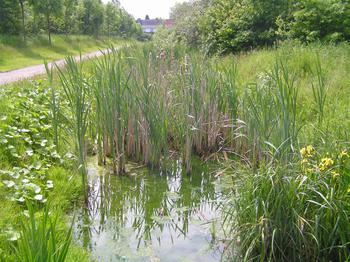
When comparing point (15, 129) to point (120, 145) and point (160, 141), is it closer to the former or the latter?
point (120, 145)

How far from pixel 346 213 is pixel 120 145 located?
2462mm

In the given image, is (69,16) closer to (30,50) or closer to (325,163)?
(30,50)

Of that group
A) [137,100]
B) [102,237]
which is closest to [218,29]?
[137,100]

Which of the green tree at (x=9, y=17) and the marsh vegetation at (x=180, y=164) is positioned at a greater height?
the green tree at (x=9, y=17)

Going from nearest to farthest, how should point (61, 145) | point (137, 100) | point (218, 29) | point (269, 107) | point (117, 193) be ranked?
point (269, 107), point (117, 193), point (137, 100), point (61, 145), point (218, 29)

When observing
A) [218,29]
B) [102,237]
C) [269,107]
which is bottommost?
[102,237]

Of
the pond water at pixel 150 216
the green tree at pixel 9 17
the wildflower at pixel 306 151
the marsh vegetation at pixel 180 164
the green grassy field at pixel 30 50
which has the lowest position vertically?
the pond water at pixel 150 216

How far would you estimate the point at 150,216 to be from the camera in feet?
11.0

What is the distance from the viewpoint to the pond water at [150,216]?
2.81 metres

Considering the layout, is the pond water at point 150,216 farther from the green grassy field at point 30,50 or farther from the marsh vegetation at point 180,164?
the green grassy field at point 30,50

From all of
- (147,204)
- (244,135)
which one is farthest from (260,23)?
(147,204)

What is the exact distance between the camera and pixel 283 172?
2.41 metres

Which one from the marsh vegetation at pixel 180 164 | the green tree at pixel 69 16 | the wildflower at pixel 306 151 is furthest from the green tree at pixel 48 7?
the wildflower at pixel 306 151

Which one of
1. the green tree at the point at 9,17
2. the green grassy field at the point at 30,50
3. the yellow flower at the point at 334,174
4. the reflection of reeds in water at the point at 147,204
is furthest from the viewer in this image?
the green tree at the point at 9,17
